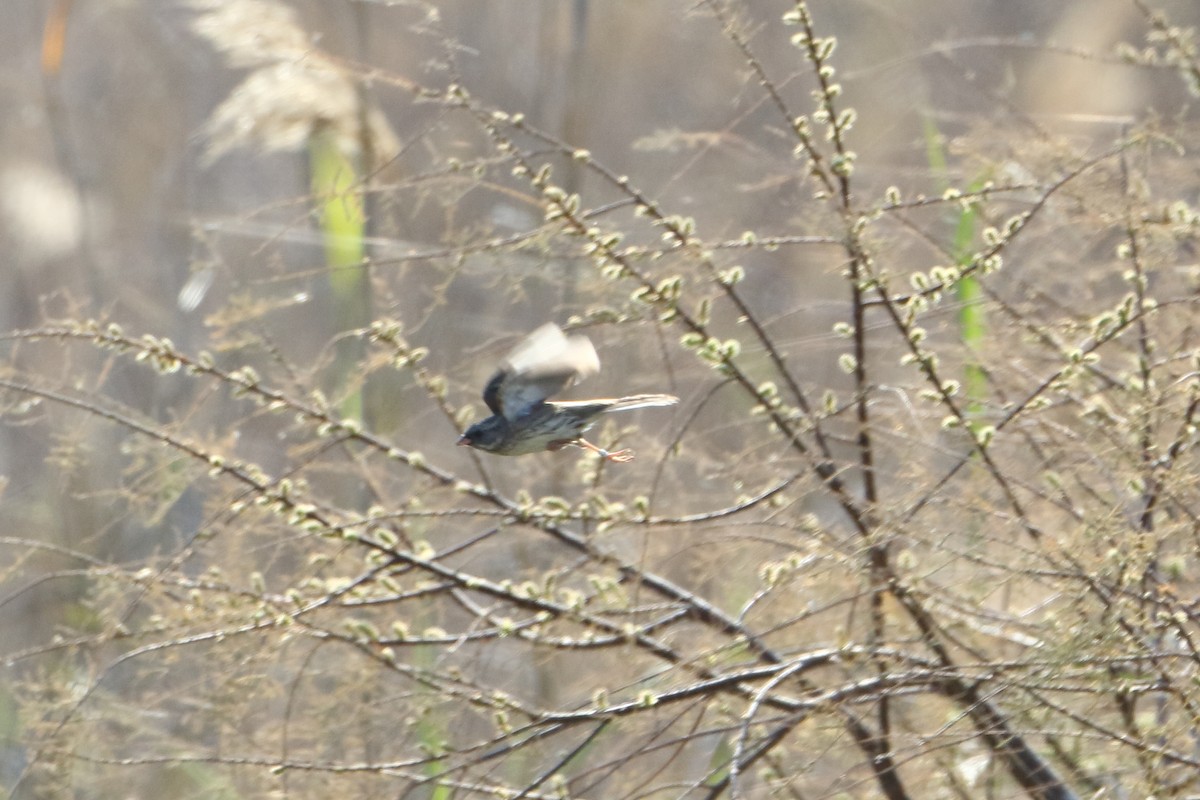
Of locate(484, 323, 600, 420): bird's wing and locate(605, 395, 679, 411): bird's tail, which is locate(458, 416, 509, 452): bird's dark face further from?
locate(605, 395, 679, 411): bird's tail

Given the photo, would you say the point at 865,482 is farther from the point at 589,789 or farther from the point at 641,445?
the point at 589,789

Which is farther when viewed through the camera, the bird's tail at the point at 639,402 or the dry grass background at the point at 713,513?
the bird's tail at the point at 639,402

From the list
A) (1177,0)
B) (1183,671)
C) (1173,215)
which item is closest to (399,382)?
(1173,215)

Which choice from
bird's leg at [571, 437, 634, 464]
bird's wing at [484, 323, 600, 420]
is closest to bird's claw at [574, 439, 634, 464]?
bird's leg at [571, 437, 634, 464]

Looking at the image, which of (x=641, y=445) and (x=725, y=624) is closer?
(x=725, y=624)

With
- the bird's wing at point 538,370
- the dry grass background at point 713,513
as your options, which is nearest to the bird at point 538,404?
the bird's wing at point 538,370

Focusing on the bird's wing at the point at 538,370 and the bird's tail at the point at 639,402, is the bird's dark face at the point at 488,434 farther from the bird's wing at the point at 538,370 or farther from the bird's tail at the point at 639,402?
the bird's tail at the point at 639,402

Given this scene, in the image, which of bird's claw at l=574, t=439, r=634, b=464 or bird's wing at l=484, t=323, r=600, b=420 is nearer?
bird's wing at l=484, t=323, r=600, b=420

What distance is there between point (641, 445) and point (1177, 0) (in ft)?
9.96

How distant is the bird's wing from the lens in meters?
1.72

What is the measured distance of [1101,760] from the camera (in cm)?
186

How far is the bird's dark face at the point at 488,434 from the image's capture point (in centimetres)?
183

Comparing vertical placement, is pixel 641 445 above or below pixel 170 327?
above

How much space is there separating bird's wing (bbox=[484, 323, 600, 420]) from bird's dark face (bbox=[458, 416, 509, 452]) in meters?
0.02
